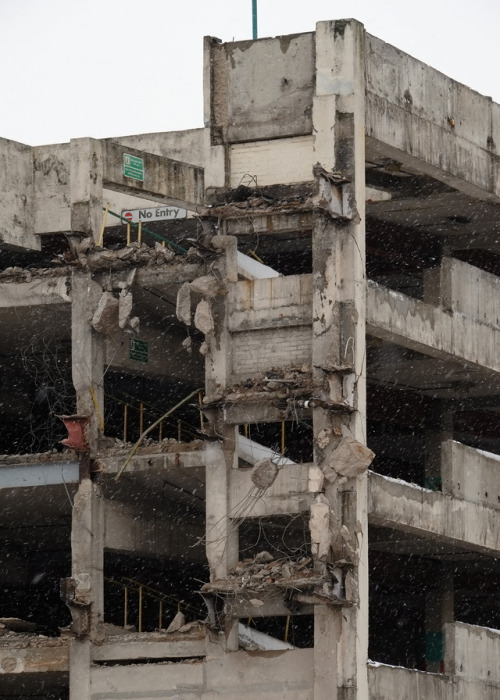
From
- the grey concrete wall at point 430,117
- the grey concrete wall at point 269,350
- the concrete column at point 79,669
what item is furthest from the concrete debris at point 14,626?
the grey concrete wall at point 430,117

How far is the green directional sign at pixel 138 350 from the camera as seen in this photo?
31.2m

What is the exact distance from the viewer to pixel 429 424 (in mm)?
34812

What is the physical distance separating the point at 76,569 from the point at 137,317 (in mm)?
4533

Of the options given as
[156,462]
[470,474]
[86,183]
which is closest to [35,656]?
[156,462]

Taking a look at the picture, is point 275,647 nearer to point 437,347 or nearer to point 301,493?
point 301,493

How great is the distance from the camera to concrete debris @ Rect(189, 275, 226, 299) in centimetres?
2877

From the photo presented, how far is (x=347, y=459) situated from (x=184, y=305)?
3.92 meters

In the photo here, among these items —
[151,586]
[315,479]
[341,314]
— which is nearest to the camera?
[315,479]

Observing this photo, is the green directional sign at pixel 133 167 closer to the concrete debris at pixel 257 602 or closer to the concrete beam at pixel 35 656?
the concrete debris at pixel 257 602

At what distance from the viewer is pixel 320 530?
2728 cm

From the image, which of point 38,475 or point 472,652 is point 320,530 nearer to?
point 472,652

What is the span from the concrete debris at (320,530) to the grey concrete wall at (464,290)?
237 inches

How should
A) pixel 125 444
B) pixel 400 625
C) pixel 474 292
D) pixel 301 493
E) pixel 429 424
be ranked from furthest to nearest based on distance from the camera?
pixel 400 625 → pixel 429 424 → pixel 474 292 → pixel 125 444 → pixel 301 493

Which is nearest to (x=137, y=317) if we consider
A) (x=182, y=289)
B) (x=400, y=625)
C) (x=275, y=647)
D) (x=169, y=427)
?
(x=182, y=289)
